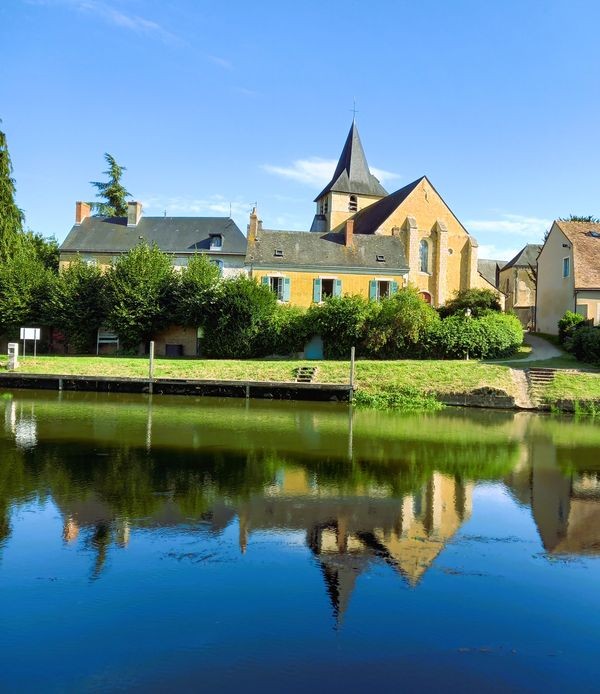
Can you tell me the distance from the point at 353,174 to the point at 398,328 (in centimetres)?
2815

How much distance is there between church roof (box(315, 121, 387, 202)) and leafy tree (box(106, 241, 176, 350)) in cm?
2282

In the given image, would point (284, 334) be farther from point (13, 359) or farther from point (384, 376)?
point (13, 359)

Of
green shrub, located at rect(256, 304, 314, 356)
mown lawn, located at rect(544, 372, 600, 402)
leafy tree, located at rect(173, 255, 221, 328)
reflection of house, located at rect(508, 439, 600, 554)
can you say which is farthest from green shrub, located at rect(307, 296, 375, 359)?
reflection of house, located at rect(508, 439, 600, 554)

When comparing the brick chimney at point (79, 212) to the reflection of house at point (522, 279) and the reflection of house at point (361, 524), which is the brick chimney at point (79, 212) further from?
the reflection of house at point (361, 524)

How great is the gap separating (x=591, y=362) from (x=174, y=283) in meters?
20.6

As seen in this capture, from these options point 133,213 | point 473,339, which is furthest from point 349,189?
point 473,339

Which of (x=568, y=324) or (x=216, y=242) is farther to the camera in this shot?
(x=216, y=242)

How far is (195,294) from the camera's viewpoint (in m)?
33.2

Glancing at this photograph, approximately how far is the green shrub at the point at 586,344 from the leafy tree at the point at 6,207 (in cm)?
3072

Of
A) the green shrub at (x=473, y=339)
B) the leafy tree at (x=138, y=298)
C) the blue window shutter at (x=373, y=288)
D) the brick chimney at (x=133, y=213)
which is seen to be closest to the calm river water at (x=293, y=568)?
the green shrub at (x=473, y=339)

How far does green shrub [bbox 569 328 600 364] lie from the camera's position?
2697 cm

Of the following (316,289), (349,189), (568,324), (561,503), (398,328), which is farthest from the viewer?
(349,189)

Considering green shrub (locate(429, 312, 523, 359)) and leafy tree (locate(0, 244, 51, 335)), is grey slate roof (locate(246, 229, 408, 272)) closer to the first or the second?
green shrub (locate(429, 312, 523, 359))

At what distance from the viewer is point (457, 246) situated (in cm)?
4369
